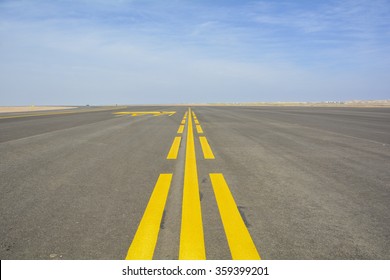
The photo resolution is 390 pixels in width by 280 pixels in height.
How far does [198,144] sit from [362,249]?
5769 mm

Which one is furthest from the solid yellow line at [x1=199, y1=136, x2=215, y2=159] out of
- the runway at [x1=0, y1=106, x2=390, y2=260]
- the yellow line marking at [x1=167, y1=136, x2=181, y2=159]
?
the yellow line marking at [x1=167, y1=136, x2=181, y2=159]

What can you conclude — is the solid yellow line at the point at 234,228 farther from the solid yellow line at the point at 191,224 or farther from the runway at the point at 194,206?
the solid yellow line at the point at 191,224

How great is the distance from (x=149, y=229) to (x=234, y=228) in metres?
0.76

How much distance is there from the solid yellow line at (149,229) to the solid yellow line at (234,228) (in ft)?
2.02

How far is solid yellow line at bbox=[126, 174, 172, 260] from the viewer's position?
2.26 meters

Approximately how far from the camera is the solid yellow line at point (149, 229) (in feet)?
7.42

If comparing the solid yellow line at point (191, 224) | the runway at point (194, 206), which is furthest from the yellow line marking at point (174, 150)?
the solid yellow line at point (191, 224)

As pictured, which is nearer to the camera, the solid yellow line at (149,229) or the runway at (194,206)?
the solid yellow line at (149,229)

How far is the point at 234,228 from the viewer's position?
2.69 meters

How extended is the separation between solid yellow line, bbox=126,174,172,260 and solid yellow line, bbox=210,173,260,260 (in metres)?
0.61

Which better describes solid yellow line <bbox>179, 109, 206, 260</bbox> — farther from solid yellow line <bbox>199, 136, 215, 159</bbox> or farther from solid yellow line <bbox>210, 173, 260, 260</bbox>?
solid yellow line <bbox>199, 136, 215, 159</bbox>

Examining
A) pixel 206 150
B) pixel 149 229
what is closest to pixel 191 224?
pixel 149 229

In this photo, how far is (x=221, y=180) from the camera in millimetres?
4320

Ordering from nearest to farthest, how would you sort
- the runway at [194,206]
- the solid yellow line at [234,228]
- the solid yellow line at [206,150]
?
the solid yellow line at [234,228] < the runway at [194,206] < the solid yellow line at [206,150]
